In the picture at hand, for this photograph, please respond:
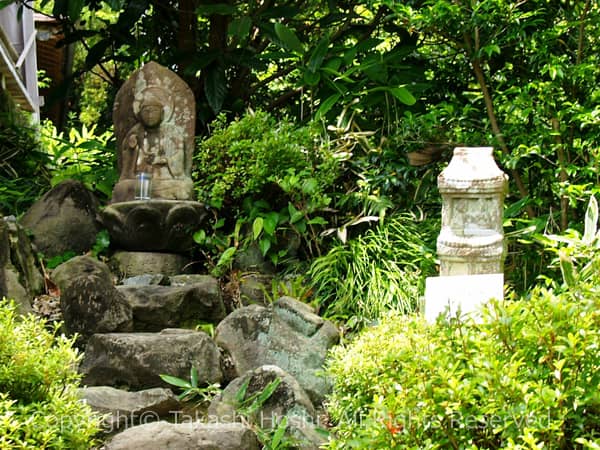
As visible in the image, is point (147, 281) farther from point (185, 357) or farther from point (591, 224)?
point (591, 224)

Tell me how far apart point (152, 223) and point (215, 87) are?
1.62 m

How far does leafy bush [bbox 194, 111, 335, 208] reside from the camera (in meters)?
5.87

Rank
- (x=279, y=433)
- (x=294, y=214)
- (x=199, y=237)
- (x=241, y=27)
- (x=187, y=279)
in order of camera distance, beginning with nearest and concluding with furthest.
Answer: (x=279, y=433) → (x=187, y=279) → (x=294, y=214) → (x=199, y=237) → (x=241, y=27)

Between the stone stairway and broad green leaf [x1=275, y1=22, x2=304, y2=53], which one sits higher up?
broad green leaf [x1=275, y1=22, x2=304, y2=53]

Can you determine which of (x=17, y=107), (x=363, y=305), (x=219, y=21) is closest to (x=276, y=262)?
(x=363, y=305)

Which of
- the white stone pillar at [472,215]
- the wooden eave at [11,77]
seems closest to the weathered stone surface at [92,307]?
the white stone pillar at [472,215]

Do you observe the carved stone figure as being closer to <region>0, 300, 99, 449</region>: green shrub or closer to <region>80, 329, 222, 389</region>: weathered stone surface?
<region>80, 329, 222, 389</region>: weathered stone surface

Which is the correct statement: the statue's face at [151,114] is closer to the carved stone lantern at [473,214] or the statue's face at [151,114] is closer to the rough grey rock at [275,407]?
the carved stone lantern at [473,214]

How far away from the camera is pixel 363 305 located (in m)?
5.04

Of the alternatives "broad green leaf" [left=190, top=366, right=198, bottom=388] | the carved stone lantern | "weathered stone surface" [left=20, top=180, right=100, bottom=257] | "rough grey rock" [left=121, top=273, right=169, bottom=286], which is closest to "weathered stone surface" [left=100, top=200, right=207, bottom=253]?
"weathered stone surface" [left=20, top=180, right=100, bottom=257]

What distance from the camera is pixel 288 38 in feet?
21.4

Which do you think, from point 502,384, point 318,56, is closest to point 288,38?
point 318,56

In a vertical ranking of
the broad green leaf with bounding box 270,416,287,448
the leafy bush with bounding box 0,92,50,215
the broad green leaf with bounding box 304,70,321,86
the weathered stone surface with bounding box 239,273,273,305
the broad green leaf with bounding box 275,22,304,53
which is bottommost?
the broad green leaf with bounding box 270,416,287,448

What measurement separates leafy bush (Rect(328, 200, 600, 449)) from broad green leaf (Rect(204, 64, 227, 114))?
4.64 metres
